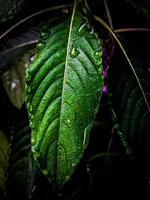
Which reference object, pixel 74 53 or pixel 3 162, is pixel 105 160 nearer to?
pixel 3 162

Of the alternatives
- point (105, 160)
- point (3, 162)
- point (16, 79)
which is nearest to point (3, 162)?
point (3, 162)

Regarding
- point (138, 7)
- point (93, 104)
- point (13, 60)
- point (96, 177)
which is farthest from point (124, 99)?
point (96, 177)

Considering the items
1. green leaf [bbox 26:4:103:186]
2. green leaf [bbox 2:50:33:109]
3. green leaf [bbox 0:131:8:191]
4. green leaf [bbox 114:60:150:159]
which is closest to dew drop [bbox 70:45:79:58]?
green leaf [bbox 26:4:103:186]

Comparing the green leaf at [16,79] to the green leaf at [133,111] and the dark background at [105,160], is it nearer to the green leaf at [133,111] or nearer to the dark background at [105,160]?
the dark background at [105,160]

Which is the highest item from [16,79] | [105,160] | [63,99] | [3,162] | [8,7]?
[8,7]

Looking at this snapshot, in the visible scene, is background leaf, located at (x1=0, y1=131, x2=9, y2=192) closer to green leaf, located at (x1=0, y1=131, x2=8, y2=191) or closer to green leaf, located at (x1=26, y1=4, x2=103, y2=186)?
green leaf, located at (x1=0, y1=131, x2=8, y2=191)

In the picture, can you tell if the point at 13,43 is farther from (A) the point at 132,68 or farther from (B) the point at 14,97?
(A) the point at 132,68
